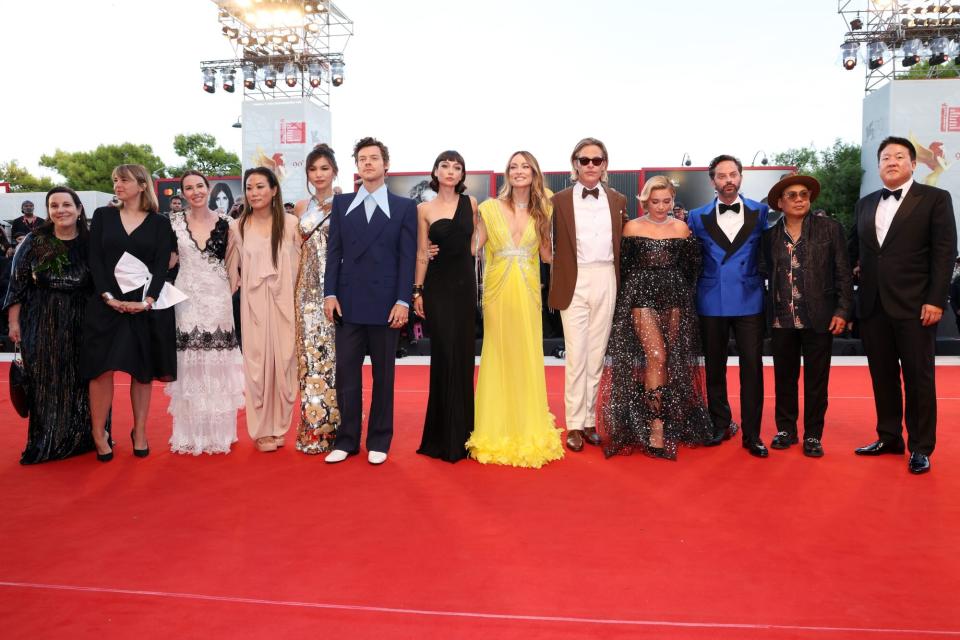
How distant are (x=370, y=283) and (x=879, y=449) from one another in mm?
3313

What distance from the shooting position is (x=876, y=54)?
16125 mm

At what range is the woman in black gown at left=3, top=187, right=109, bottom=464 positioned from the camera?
164 inches

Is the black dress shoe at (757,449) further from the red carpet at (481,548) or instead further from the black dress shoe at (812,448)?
the black dress shoe at (812,448)

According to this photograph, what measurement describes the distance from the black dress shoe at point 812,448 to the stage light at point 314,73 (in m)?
18.0

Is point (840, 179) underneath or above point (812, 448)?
above

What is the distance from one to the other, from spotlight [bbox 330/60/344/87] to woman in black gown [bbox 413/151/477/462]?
16.4 meters

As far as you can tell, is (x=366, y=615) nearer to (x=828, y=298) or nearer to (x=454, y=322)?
(x=454, y=322)

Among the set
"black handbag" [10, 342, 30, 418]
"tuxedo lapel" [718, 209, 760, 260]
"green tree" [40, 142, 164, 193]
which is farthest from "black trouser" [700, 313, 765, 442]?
"green tree" [40, 142, 164, 193]

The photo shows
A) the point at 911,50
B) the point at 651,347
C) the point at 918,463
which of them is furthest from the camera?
the point at 911,50

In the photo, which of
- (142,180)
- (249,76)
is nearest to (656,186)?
(142,180)

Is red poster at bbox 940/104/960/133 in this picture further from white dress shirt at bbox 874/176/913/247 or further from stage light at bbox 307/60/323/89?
stage light at bbox 307/60/323/89

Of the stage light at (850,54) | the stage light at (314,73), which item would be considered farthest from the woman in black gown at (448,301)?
the stage light at (314,73)

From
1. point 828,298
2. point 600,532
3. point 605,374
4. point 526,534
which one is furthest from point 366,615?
point 828,298

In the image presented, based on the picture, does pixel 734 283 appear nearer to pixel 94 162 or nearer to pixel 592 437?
pixel 592 437
